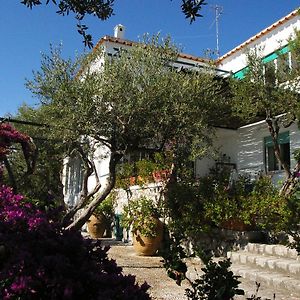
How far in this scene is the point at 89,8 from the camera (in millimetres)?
3072

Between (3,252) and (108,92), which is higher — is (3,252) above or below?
below

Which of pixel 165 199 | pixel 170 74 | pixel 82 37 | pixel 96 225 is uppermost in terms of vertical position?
pixel 170 74

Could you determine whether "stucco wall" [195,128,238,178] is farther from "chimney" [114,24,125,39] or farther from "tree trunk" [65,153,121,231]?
"tree trunk" [65,153,121,231]

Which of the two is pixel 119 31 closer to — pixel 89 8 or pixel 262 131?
pixel 262 131

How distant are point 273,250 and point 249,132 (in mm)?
8719

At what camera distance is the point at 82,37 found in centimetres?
326

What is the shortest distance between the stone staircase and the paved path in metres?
1.12

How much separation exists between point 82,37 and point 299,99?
7942 millimetres

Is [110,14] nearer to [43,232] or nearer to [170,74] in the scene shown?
[43,232]

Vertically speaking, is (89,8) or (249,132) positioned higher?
(249,132)

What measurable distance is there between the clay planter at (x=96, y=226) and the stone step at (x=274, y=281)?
7.89m

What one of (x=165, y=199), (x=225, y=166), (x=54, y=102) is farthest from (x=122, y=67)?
(x=225, y=166)

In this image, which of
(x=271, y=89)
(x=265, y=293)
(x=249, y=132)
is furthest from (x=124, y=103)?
(x=249, y=132)

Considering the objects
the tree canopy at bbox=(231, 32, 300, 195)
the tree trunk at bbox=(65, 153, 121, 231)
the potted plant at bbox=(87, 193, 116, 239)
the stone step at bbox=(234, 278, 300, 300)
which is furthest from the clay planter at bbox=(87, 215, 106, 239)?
the stone step at bbox=(234, 278, 300, 300)
